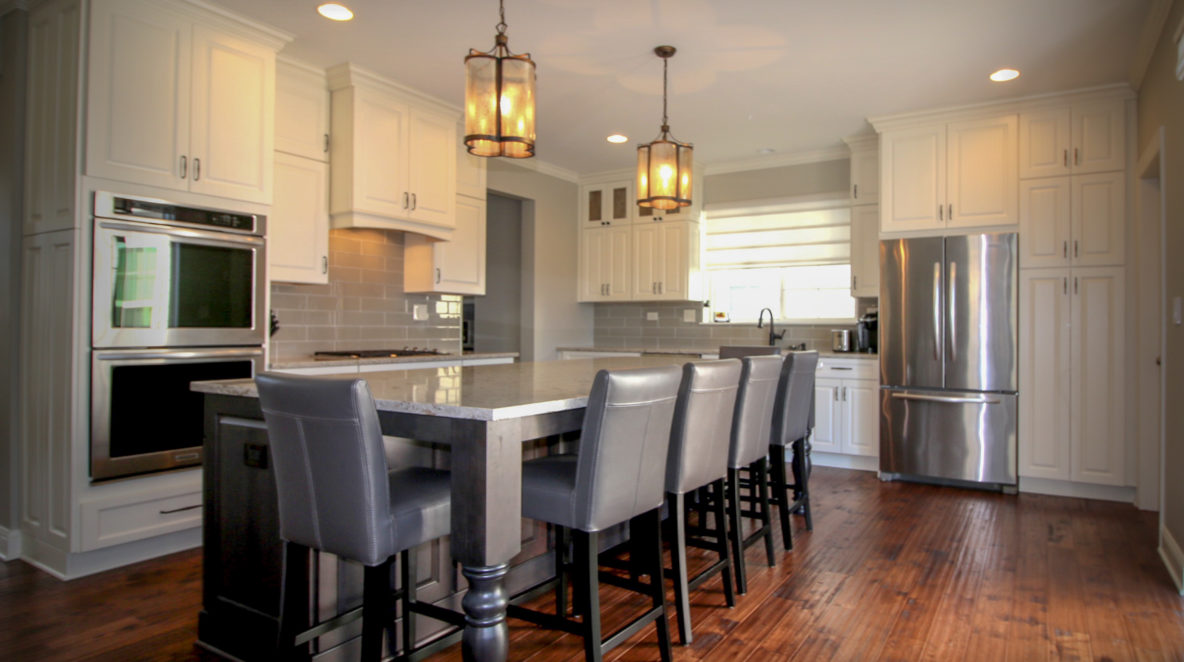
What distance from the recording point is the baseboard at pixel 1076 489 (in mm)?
4188

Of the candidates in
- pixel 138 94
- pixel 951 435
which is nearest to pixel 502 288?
pixel 138 94

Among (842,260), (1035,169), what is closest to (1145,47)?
(1035,169)

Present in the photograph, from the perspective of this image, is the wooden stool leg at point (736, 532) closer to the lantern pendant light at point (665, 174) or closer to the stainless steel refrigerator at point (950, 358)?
the lantern pendant light at point (665, 174)

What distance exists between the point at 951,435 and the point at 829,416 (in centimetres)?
84

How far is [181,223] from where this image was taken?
3.09 m

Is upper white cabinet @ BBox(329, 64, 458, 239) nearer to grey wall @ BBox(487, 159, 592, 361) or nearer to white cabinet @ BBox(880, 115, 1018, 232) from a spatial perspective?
grey wall @ BBox(487, 159, 592, 361)

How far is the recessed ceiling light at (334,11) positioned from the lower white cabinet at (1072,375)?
4183mm

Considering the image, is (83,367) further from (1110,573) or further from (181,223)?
(1110,573)

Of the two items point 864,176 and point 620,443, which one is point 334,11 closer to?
point 620,443

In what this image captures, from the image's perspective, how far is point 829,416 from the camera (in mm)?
5059

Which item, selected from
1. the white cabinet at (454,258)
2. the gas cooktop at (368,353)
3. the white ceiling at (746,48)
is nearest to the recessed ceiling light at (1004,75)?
the white ceiling at (746,48)

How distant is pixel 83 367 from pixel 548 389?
2.10 m

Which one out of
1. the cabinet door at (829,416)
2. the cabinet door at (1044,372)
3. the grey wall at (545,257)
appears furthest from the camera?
the grey wall at (545,257)

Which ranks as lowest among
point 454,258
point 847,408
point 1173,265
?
point 847,408
